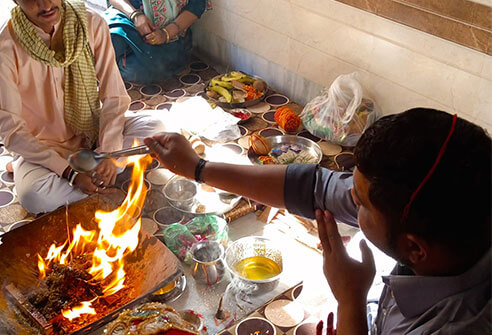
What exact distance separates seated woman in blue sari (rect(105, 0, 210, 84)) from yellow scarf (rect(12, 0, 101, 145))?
1113mm

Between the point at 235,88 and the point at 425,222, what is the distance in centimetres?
288

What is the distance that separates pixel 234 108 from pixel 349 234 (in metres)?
1.53

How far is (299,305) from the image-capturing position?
217 centimetres

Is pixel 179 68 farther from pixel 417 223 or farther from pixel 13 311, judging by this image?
pixel 417 223

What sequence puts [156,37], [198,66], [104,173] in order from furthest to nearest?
1. [198,66]
2. [156,37]
3. [104,173]

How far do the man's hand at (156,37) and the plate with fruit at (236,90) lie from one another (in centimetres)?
48

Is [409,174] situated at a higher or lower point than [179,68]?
higher

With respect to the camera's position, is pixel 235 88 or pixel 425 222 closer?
pixel 425 222

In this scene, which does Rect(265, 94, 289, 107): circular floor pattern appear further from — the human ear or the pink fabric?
the human ear

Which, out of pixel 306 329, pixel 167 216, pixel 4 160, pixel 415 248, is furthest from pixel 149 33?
pixel 415 248

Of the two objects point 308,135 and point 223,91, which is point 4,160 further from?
point 308,135

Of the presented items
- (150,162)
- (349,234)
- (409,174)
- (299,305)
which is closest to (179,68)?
(150,162)

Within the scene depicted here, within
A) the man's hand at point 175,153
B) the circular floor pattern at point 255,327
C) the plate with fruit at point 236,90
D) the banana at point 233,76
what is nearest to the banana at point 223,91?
the plate with fruit at point 236,90

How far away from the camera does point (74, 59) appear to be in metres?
2.66
